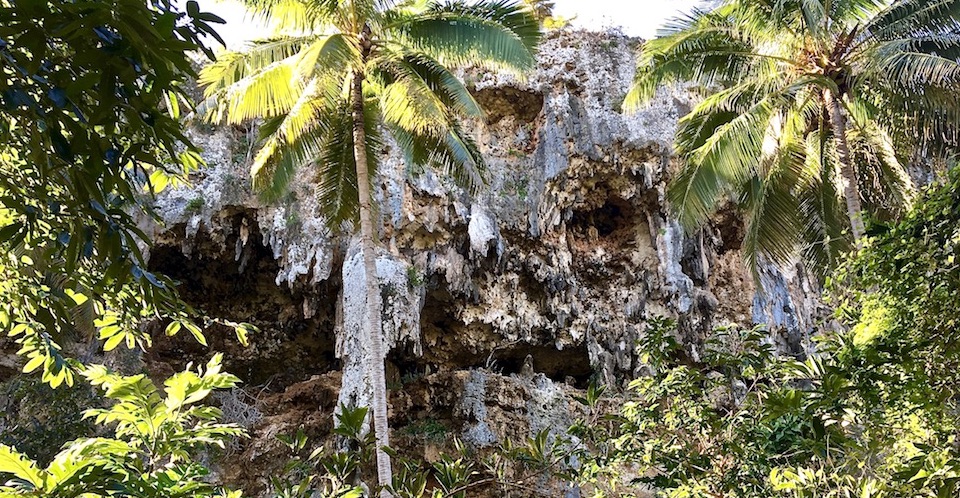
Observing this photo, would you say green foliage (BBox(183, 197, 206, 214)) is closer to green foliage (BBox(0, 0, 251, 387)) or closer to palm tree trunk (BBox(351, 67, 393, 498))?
palm tree trunk (BBox(351, 67, 393, 498))

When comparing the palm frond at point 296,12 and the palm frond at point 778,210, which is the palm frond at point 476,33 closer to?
the palm frond at point 296,12

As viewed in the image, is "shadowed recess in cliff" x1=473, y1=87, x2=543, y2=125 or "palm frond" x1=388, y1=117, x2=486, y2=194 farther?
"shadowed recess in cliff" x1=473, y1=87, x2=543, y2=125

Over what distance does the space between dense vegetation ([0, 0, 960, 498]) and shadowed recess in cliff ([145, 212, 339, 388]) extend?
7.81ft

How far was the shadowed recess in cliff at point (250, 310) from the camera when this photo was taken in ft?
36.0

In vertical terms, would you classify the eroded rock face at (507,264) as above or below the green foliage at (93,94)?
above

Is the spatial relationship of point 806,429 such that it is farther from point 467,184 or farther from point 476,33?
point 467,184

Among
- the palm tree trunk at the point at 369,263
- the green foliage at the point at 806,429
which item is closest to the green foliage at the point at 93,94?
the green foliage at the point at 806,429

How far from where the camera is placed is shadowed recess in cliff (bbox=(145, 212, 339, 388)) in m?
11.0

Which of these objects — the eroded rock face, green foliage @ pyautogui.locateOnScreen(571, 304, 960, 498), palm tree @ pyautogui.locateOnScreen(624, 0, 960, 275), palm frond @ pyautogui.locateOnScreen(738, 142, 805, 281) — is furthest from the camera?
the eroded rock face

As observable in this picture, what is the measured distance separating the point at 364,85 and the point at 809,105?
4426mm

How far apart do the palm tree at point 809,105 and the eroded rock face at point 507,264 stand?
173 inches

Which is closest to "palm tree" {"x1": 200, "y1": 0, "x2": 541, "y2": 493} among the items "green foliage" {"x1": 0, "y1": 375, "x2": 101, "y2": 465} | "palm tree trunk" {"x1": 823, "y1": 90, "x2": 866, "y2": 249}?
"palm tree trunk" {"x1": 823, "y1": 90, "x2": 866, "y2": 249}

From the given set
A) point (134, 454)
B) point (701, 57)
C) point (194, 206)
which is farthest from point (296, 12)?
point (194, 206)

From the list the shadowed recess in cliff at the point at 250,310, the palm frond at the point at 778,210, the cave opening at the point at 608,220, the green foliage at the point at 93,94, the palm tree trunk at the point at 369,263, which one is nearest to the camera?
the green foliage at the point at 93,94
